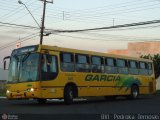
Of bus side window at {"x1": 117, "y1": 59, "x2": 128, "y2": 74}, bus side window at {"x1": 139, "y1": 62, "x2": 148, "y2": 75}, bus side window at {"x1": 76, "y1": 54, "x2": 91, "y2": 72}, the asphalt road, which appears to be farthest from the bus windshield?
bus side window at {"x1": 139, "y1": 62, "x2": 148, "y2": 75}

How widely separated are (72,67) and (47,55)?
204 cm

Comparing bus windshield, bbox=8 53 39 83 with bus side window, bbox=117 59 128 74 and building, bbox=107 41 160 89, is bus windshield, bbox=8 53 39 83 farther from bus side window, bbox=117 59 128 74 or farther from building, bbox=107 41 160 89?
building, bbox=107 41 160 89

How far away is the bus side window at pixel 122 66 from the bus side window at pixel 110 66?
0.56 m

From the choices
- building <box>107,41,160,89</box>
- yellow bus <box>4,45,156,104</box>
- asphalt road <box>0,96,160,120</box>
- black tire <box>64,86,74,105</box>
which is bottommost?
asphalt road <box>0,96,160,120</box>

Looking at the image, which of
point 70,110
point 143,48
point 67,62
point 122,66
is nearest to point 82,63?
point 67,62

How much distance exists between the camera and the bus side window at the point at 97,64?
2718cm

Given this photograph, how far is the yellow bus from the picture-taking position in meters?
23.3

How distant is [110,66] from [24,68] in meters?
6.99

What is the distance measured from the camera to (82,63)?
26.1 metres

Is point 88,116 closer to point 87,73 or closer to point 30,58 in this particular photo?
point 30,58

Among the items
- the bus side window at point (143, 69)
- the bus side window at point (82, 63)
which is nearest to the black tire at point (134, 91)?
the bus side window at point (143, 69)

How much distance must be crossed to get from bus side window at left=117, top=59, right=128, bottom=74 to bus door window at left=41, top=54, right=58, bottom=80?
7075 millimetres

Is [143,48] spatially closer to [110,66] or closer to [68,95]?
[110,66]

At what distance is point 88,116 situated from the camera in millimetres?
13836
